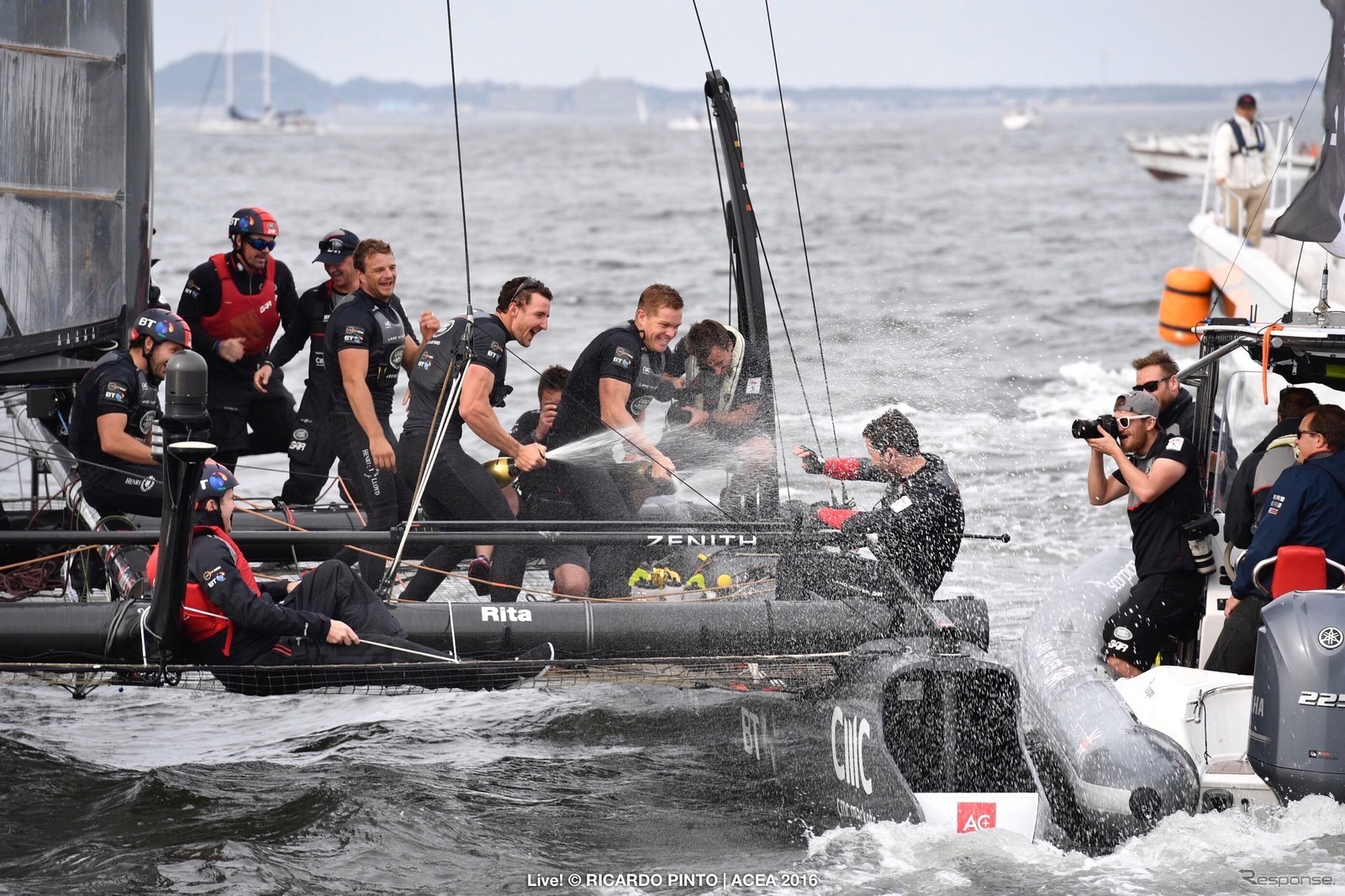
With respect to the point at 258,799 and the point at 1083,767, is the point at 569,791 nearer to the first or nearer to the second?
the point at 258,799

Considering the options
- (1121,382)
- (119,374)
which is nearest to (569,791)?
(119,374)

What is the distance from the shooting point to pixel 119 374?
6.35 m

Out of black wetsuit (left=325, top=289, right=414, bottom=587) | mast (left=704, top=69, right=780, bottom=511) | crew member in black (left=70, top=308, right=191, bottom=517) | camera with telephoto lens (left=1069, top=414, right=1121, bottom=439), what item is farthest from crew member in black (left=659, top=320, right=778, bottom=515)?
crew member in black (left=70, top=308, right=191, bottom=517)

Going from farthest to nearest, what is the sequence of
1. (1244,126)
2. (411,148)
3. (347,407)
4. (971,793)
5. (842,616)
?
(411,148)
(1244,126)
(347,407)
(842,616)
(971,793)

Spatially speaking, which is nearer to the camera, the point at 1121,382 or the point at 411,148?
the point at 1121,382

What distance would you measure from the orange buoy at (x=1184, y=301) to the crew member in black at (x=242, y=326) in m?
8.40

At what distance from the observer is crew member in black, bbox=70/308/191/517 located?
6340 millimetres

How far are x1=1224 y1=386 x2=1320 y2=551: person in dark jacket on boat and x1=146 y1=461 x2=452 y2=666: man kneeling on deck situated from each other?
3.03 meters

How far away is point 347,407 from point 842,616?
7.98 ft

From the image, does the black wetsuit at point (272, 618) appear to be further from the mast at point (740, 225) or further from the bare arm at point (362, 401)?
the mast at point (740, 225)

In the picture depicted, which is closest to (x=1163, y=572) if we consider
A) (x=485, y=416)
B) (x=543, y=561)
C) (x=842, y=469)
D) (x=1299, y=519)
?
(x=1299, y=519)

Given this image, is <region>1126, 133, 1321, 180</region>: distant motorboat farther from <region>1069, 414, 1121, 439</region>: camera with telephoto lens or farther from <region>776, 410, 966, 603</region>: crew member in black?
<region>776, 410, 966, 603</region>: crew member in black

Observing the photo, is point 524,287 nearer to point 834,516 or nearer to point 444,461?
point 444,461

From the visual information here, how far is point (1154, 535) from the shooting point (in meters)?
6.04
